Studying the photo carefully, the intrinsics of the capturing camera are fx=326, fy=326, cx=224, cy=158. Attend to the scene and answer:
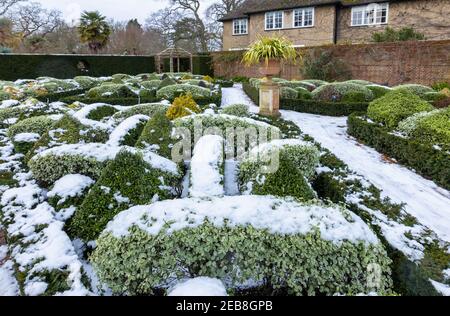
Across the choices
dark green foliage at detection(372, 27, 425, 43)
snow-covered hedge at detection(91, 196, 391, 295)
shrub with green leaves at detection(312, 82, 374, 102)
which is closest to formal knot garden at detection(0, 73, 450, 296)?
snow-covered hedge at detection(91, 196, 391, 295)

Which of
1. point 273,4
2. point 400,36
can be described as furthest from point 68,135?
point 273,4

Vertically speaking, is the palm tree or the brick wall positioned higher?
the palm tree

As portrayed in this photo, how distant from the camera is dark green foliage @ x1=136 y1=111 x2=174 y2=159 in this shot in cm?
535

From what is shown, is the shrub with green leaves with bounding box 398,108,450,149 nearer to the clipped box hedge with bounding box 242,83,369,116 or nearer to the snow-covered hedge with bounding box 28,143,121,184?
the clipped box hedge with bounding box 242,83,369,116

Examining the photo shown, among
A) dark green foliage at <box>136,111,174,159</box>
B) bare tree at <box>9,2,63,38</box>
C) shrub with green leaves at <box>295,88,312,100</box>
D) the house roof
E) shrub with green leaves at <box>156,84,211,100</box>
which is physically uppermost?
bare tree at <box>9,2,63,38</box>

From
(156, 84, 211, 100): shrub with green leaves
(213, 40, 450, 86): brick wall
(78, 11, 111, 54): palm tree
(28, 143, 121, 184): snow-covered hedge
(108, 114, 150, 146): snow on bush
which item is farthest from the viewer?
(78, 11, 111, 54): palm tree

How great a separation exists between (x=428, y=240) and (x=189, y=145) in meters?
3.83

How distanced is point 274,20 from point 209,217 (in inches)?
990

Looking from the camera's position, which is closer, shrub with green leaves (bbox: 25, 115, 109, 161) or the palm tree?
shrub with green leaves (bbox: 25, 115, 109, 161)

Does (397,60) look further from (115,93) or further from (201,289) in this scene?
(201,289)

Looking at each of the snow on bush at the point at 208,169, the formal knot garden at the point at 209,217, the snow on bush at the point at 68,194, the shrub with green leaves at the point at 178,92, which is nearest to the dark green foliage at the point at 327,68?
the shrub with green leaves at the point at 178,92

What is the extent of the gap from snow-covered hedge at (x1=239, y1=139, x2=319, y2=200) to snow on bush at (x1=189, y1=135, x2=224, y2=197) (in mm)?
363

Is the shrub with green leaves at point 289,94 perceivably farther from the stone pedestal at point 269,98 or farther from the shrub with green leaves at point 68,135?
the shrub with green leaves at point 68,135

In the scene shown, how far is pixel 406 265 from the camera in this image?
2.82 m
